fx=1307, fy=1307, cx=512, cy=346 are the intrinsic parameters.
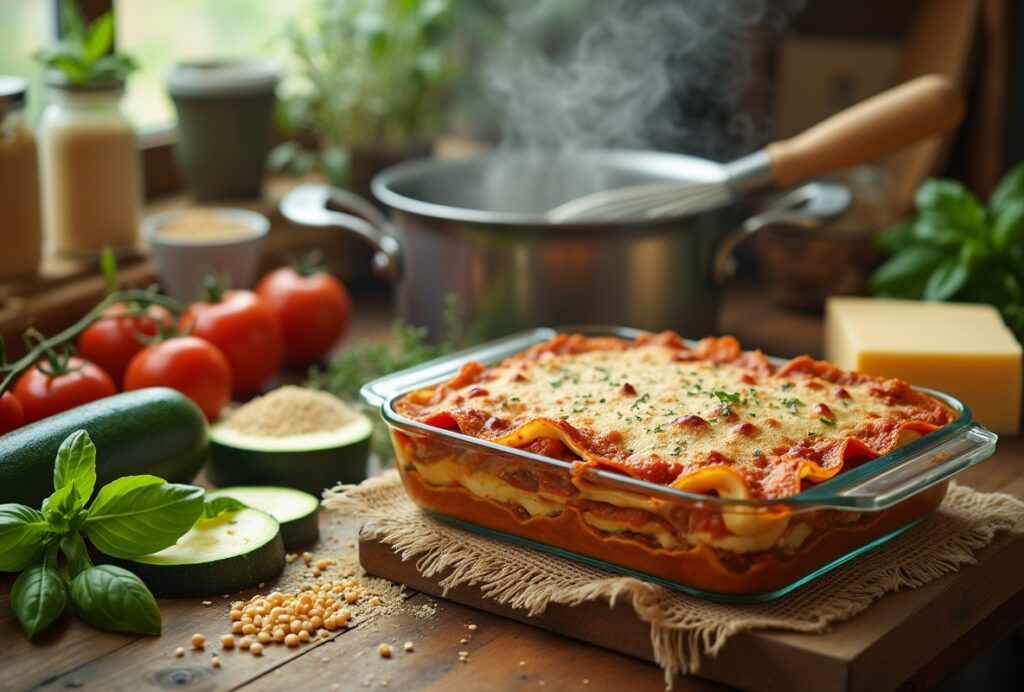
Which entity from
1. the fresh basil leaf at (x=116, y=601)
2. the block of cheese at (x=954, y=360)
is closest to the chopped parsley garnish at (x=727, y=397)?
the block of cheese at (x=954, y=360)

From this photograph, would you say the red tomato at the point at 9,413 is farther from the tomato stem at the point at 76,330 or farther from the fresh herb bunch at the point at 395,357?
the fresh herb bunch at the point at 395,357

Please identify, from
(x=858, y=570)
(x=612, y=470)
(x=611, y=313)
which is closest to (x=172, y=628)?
(x=612, y=470)

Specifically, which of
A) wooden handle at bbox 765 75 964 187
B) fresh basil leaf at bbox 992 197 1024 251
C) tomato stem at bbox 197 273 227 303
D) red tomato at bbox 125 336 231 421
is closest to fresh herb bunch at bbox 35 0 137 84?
tomato stem at bbox 197 273 227 303

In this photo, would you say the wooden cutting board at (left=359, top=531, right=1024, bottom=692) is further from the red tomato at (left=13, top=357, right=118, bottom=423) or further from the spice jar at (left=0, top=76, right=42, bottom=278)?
the spice jar at (left=0, top=76, right=42, bottom=278)

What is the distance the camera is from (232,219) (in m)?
1.99

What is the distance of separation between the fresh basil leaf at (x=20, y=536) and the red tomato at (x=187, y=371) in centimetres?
39

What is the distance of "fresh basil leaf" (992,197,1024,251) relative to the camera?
1.85m

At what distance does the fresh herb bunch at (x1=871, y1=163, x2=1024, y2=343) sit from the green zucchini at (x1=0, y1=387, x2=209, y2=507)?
1043mm

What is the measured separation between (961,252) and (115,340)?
118cm

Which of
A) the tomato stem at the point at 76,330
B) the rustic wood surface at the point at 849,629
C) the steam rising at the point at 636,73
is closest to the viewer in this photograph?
the rustic wood surface at the point at 849,629

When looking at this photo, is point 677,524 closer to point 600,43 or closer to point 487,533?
point 487,533

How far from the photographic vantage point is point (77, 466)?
120 centimetres

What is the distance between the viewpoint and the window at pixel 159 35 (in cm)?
208

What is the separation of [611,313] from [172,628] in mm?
762
